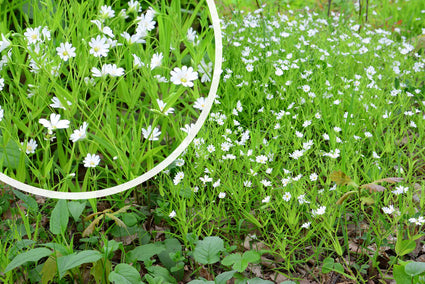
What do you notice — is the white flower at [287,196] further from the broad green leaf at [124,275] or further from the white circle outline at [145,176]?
the broad green leaf at [124,275]

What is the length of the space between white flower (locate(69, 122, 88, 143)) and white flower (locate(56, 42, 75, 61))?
203mm

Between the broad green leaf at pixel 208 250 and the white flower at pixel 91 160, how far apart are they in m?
0.52

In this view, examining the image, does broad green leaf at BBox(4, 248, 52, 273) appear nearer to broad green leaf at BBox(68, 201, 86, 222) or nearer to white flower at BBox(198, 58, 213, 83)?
broad green leaf at BBox(68, 201, 86, 222)

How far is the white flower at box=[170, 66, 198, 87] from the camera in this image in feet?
4.95

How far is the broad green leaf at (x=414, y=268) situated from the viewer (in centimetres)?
149

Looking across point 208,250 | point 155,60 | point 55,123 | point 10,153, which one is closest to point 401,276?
point 208,250

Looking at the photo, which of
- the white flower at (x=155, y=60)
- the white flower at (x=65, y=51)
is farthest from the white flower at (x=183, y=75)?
the white flower at (x=65, y=51)

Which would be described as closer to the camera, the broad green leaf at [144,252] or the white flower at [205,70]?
the white flower at [205,70]

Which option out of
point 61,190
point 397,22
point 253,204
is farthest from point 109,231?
point 397,22

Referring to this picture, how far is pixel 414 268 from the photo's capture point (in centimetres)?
150

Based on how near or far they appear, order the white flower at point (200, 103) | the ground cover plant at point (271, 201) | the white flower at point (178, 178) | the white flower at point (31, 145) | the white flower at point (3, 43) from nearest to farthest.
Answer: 1. the white flower at point (3, 43)
2. the white flower at point (31, 145)
3. the white flower at point (200, 103)
4. the ground cover plant at point (271, 201)
5. the white flower at point (178, 178)

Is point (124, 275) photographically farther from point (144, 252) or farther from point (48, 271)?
point (48, 271)

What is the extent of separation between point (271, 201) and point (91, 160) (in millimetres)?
947

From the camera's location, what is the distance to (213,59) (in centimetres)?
165
